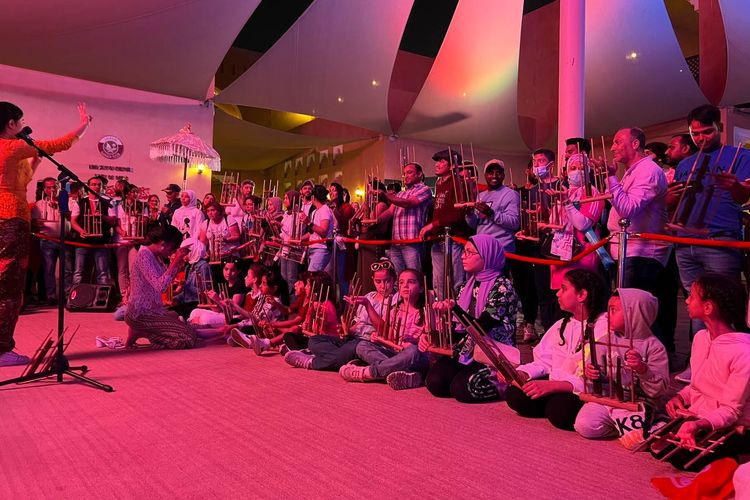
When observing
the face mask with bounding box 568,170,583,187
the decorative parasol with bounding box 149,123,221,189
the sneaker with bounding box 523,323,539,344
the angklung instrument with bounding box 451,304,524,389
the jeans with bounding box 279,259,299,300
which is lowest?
the sneaker with bounding box 523,323,539,344

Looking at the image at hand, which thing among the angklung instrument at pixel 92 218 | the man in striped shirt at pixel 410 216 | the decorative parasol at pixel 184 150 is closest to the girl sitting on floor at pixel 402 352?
the man in striped shirt at pixel 410 216

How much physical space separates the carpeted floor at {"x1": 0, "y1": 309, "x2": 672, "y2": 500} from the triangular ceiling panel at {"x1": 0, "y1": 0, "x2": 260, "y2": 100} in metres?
6.86

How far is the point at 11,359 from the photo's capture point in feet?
13.0

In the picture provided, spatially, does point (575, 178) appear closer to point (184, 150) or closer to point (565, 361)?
point (565, 361)

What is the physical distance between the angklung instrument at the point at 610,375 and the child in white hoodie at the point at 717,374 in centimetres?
21

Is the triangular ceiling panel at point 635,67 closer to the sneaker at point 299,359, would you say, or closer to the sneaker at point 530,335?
the sneaker at point 530,335

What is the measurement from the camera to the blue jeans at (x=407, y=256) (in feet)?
16.9

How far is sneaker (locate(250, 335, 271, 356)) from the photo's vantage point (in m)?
4.61

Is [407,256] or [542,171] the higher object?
[542,171]

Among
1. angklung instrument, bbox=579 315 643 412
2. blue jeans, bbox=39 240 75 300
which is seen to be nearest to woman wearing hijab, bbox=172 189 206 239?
blue jeans, bbox=39 240 75 300

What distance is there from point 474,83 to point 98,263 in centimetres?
807

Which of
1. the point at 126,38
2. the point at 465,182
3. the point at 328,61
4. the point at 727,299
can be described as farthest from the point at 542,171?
the point at 328,61

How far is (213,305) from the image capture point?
5.94 metres

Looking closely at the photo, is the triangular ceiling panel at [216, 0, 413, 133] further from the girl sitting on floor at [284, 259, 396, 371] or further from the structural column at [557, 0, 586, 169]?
the girl sitting on floor at [284, 259, 396, 371]
